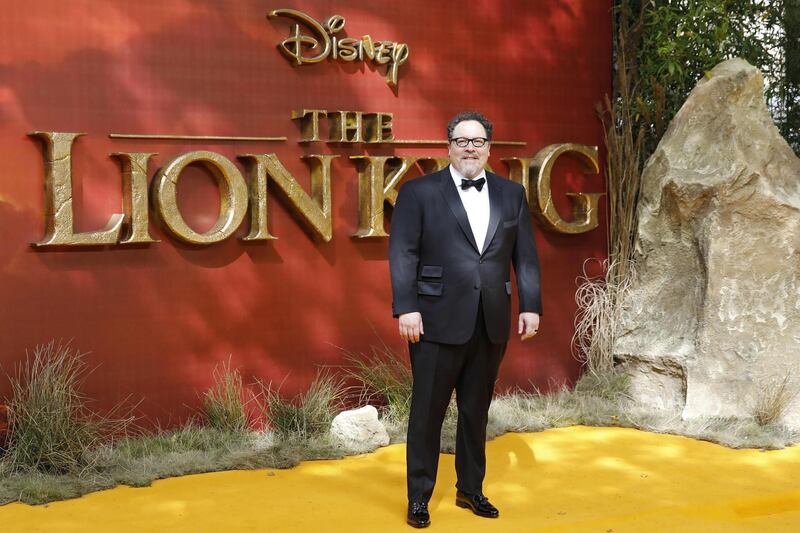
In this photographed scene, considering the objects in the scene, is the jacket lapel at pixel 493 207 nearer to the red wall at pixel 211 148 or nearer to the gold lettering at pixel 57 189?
the red wall at pixel 211 148

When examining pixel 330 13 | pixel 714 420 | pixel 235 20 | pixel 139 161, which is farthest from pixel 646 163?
pixel 139 161

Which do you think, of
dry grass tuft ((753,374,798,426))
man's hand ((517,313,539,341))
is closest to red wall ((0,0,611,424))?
dry grass tuft ((753,374,798,426))

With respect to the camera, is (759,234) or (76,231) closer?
(76,231)

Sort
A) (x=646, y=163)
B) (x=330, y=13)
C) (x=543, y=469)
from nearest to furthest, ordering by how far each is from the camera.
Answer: (x=543, y=469) → (x=330, y=13) → (x=646, y=163)

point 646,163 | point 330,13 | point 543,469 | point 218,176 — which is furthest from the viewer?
point 646,163

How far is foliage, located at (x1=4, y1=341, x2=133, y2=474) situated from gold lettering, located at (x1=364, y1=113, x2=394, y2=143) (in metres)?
2.09

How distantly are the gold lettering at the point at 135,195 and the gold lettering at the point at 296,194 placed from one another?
1.87ft

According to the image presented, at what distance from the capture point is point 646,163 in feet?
22.1

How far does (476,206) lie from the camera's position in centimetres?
450

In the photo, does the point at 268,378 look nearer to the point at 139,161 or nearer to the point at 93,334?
the point at 93,334

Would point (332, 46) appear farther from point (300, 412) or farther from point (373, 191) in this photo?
point (300, 412)

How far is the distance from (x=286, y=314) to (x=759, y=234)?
2.80 meters

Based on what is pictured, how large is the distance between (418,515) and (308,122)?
99.7 inches

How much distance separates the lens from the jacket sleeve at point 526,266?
452 cm
